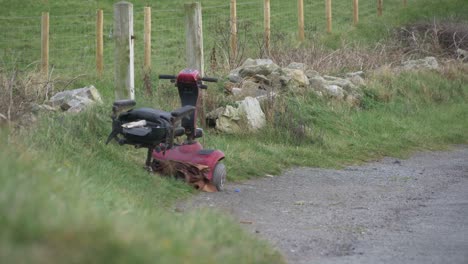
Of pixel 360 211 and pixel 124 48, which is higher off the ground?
pixel 124 48

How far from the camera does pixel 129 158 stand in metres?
9.95

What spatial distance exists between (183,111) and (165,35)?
1550 centimetres

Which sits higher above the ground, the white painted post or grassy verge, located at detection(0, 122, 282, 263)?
the white painted post

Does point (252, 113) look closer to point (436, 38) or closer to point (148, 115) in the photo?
point (148, 115)

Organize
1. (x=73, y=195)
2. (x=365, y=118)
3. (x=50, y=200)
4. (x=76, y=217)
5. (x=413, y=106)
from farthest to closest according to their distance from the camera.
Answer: (x=413, y=106) < (x=365, y=118) < (x=73, y=195) < (x=50, y=200) < (x=76, y=217)

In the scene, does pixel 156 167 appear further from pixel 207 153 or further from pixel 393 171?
pixel 393 171

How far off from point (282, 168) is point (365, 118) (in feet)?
12.8

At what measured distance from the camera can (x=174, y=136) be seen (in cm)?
943

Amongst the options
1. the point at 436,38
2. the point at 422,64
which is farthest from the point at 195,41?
the point at 436,38

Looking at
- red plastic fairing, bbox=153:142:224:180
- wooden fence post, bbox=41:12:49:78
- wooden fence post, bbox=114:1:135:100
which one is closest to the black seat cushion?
red plastic fairing, bbox=153:142:224:180

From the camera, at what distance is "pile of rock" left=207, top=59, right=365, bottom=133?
1285 cm

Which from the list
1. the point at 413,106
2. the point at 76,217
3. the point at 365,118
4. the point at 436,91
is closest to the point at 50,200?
the point at 76,217

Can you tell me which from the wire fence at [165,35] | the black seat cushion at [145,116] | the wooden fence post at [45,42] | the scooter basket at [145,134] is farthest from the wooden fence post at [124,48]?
the wooden fence post at [45,42]

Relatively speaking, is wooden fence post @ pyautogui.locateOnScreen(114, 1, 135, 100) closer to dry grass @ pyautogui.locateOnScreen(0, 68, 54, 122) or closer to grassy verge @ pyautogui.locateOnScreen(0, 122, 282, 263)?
dry grass @ pyautogui.locateOnScreen(0, 68, 54, 122)
